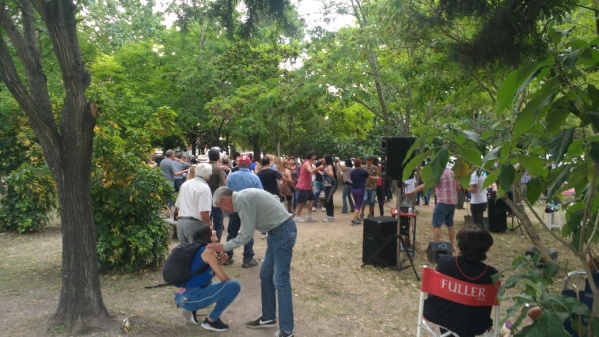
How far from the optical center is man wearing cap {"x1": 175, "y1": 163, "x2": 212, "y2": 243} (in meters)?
6.38

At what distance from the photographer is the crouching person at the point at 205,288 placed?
15.7ft

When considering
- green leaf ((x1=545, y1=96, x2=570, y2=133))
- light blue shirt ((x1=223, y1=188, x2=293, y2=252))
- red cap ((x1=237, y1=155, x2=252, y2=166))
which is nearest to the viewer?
green leaf ((x1=545, y1=96, x2=570, y2=133))

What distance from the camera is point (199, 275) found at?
191 inches

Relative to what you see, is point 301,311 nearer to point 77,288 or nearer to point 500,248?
point 77,288

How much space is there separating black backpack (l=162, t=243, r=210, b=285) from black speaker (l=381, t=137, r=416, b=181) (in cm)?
395

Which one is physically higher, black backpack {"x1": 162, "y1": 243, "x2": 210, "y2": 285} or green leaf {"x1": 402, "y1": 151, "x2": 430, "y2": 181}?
green leaf {"x1": 402, "y1": 151, "x2": 430, "y2": 181}

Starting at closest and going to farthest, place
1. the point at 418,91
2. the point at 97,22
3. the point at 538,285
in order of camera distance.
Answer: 1. the point at 538,285
2. the point at 418,91
3. the point at 97,22

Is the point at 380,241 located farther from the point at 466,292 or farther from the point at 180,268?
the point at 466,292

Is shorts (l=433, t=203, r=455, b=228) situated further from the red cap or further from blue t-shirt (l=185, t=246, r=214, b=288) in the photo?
blue t-shirt (l=185, t=246, r=214, b=288)

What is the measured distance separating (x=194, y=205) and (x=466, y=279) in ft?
12.7

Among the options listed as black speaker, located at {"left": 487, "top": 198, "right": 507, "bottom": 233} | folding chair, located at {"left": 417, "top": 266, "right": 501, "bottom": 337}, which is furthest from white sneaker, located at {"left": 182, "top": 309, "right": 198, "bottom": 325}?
black speaker, located at {"left": 487, "top": 198, "right": 507, "bottom": 233}

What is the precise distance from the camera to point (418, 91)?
29.2 ft

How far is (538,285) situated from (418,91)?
7.30m

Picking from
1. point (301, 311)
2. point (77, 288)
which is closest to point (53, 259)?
point (77, 288)
